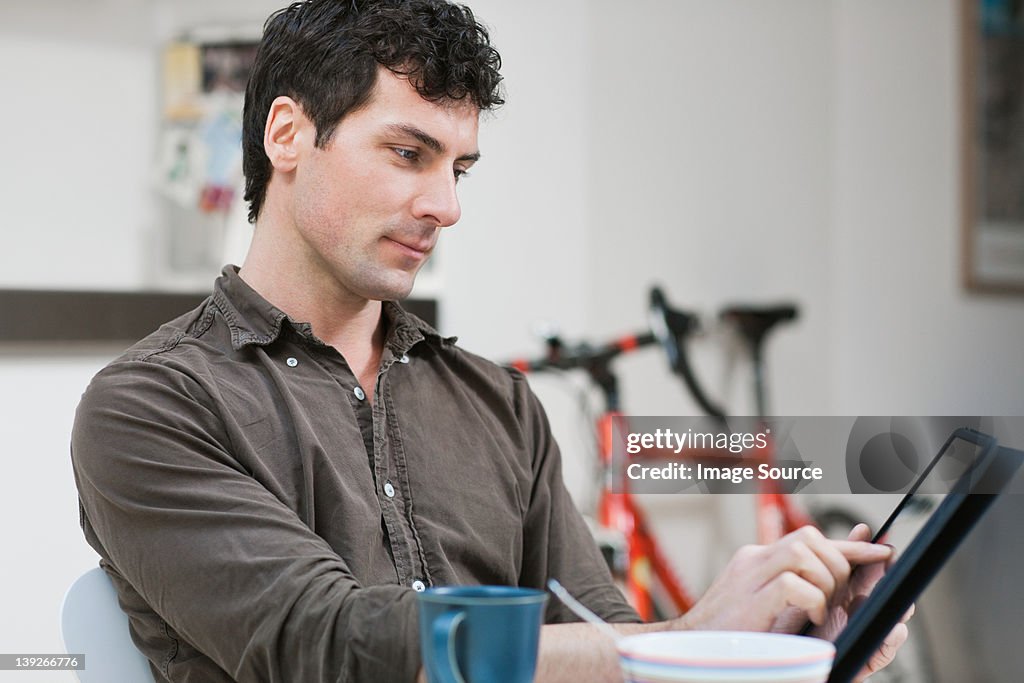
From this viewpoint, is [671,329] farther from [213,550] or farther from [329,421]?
[213,550]

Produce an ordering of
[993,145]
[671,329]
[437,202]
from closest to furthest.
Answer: [437,202]
[671,329]
[993,145]

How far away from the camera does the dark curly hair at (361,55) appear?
3.88 feet

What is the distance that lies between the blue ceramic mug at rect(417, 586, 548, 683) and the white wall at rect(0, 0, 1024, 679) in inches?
70.1

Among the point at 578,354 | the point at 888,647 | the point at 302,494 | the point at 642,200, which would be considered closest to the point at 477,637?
the point at 888,647

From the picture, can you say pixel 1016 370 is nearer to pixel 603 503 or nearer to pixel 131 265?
pixel 603 503

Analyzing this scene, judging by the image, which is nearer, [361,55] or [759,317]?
[361,55]

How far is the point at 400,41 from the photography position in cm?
118

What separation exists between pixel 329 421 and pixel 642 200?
1.95 m

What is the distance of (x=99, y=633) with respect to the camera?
1.07 meters

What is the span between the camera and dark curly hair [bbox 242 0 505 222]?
1.18m

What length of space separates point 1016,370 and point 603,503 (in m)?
1.21

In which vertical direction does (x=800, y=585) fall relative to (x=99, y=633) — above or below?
above

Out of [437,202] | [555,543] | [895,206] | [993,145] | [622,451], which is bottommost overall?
[622,451]

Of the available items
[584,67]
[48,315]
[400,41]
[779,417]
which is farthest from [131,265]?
[779,417]
